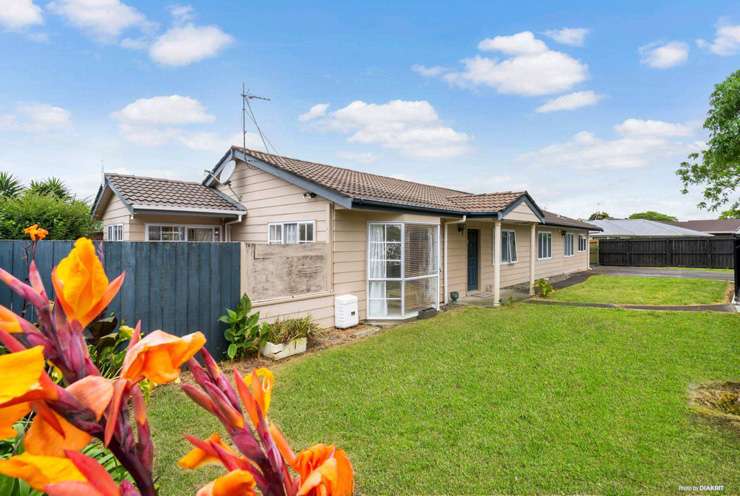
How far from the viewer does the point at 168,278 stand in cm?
603

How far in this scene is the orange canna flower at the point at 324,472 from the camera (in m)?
0.42

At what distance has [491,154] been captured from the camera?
54.9 ft

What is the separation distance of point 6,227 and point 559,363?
12.9 meters

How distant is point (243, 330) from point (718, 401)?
23.0 feet

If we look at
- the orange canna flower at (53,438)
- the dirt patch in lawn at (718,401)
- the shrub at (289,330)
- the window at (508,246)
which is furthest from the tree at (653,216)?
the orange canna flower at (53,438)

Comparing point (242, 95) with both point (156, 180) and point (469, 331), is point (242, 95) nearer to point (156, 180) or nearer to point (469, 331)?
point (156, 180)

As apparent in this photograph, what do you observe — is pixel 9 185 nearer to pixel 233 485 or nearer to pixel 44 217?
pixel 44 217

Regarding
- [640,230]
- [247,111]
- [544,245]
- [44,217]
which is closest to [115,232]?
[44,217]

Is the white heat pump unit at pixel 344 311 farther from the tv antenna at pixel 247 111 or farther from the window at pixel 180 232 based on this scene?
the tv antenna at pixel 247 111

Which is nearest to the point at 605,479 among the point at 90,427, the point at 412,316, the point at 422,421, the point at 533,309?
the point at 422,421

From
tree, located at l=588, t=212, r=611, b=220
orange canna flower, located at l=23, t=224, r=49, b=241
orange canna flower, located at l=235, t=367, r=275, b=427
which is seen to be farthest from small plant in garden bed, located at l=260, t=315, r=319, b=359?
tree, located at l=588, t=212, r=611, b=220

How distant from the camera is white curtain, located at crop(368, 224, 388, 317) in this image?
984 cm

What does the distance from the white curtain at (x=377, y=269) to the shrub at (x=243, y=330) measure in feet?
12.1

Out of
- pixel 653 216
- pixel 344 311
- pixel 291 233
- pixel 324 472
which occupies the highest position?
pixel 653 216
